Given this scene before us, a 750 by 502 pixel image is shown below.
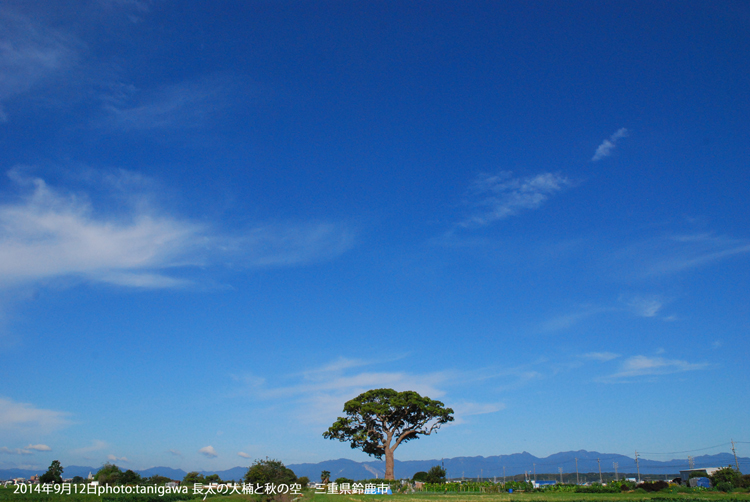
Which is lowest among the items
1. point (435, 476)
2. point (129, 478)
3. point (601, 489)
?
point (435, 476)

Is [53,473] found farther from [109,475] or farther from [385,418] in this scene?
[385,418]

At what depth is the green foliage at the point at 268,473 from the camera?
35.7 metres

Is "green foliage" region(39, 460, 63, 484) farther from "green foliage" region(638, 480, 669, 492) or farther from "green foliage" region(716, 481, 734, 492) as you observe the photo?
"green foliage" region(716, 481, 734, 492)

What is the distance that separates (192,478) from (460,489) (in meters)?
45.1

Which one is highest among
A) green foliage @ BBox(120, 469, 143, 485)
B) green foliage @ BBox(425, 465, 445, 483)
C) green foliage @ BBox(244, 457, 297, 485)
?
green foliage @ BBox(244, 457, 297, 485)

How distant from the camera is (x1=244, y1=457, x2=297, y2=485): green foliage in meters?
35.7

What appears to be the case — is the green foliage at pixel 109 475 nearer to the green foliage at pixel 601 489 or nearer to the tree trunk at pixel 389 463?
the tree trunk at pixel 389 463

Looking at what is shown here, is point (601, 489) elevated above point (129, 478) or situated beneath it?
situated beneath

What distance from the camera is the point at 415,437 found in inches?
2325

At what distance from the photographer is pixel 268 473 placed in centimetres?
3612

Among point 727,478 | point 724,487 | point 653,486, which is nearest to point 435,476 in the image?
point 653,486

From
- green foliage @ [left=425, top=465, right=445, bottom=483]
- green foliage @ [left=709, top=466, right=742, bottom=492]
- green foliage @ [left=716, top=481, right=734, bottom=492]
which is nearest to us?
green foliage @ [left=716, top=481, right=734, bottom=492]

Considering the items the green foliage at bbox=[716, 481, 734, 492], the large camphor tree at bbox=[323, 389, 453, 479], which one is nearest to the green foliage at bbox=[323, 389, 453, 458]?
the large camphor tree at bbox=[323, 389, 453, 479]

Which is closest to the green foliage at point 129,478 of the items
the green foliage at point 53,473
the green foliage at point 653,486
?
the green foliage at point 53,473
